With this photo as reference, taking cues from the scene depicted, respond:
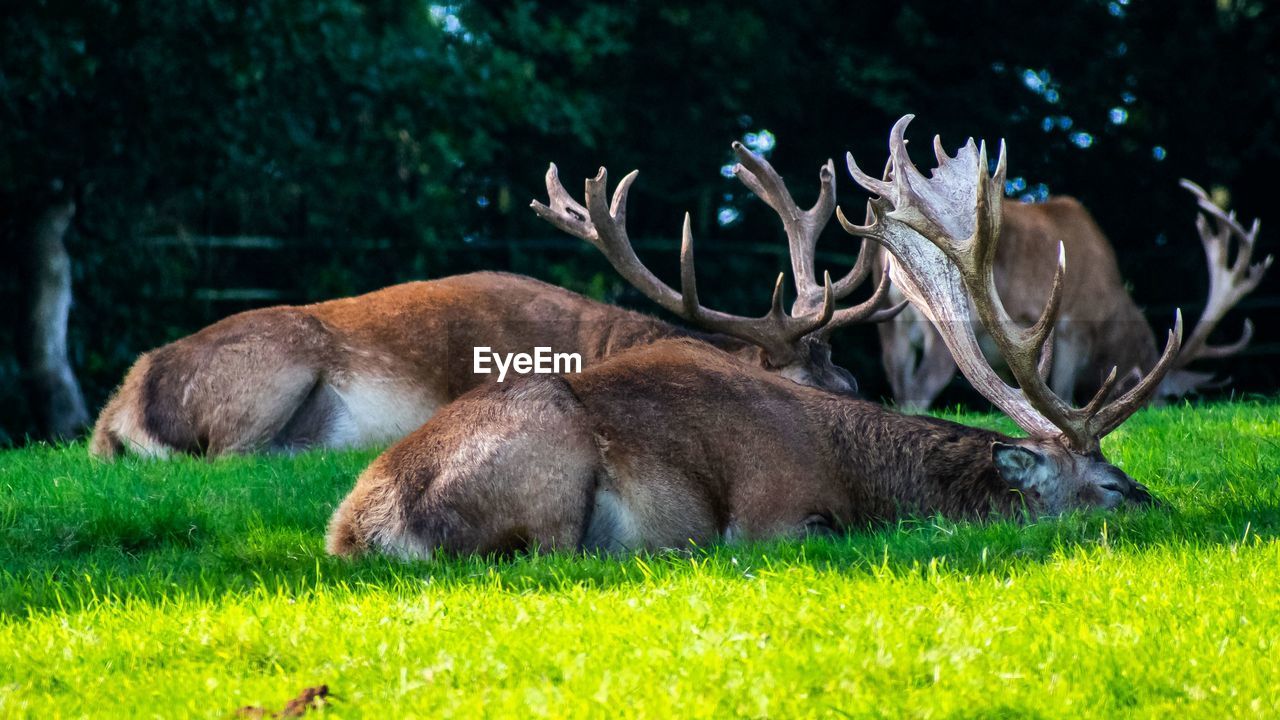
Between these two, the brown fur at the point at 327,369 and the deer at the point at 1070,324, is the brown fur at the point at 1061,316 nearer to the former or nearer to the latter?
the deer at the point at 1070,324

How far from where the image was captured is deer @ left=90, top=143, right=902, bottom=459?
8680 millimetres

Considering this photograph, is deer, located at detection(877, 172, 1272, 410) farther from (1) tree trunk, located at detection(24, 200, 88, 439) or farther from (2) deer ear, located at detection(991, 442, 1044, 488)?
(1) tree trunk, located at detection(24, 200, 88, 439)

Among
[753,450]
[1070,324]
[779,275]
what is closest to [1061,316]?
[1070,324]

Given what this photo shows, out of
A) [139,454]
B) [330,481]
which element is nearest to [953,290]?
[330,481]

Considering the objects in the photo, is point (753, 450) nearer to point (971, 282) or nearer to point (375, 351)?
point (971, 282)

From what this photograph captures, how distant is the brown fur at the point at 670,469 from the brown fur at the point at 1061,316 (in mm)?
5673

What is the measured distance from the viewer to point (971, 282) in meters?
5.86

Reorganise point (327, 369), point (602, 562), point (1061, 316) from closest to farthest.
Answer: point (602, 562) < point (327, 369) < point (1061, 316)

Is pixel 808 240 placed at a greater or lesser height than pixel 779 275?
greater

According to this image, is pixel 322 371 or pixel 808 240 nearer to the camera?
pixel 322 371

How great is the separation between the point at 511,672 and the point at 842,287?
5.54 m

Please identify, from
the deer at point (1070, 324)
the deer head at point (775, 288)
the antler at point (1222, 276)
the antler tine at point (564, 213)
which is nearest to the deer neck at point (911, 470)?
the deer head at point (775, 288)

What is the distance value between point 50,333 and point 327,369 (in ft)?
15.5

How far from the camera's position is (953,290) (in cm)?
619
